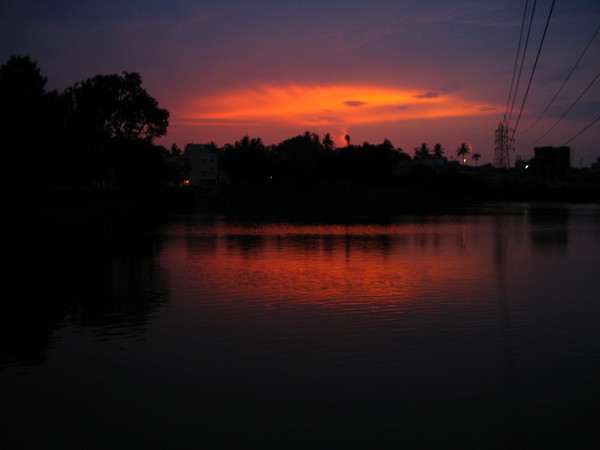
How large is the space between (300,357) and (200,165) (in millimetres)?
127343

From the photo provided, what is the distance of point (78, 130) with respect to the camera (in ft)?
211

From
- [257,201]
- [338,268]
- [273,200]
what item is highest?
[273,200]

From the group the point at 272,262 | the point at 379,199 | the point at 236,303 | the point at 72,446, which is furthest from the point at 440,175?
the point at 72,446

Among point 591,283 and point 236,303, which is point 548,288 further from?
point 236,303

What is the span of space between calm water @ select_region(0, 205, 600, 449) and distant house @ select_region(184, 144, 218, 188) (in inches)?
4530

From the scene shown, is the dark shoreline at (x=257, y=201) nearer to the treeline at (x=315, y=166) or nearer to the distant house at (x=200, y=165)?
the treeline at (x=315, y=166)

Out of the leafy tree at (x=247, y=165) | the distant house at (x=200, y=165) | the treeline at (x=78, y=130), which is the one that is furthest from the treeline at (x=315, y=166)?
the treeline at (x=78, y=130)

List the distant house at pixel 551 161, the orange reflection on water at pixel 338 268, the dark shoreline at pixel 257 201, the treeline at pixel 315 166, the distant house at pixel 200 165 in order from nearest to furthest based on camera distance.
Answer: the orange reflection on water at pixel 338 268 → the dark shoreline at pixel 257 201 → the treeline at pixel 315 166 → the distant house at pixel 551 161 → the distant house at pixel 200 165

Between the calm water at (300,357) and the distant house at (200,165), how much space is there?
115m

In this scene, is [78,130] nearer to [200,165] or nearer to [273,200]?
[273,200]

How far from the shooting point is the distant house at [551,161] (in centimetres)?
13050

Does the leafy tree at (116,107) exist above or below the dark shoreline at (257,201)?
above

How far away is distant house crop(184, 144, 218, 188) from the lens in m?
134

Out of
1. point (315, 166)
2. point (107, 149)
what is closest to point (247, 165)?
point (315, 166)
